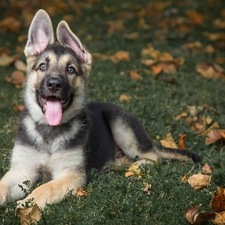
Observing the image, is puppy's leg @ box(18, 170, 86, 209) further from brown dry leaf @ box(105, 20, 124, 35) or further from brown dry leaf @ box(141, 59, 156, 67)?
brown dry leaf @ box(105, 20, 124, 35)

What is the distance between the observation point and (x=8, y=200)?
5.25 m

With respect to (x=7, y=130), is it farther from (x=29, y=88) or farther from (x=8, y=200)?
(x=8, y=200)

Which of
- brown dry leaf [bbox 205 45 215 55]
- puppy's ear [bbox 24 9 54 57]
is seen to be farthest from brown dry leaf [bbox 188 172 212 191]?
brown dry leaf [bbox 205 45 215 55]

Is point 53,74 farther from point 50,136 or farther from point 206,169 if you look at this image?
point 206,169

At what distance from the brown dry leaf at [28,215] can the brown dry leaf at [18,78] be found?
4.49m

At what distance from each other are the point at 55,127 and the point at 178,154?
1504 millimetres

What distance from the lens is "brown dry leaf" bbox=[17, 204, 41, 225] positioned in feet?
15.2

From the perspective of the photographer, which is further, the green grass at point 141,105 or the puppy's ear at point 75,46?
the puppy's ear at point 75,46

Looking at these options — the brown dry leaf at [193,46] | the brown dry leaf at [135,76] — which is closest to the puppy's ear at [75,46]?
the brown dry leaf at [135,76]

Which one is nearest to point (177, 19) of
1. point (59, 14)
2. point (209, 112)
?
point (59, 14)

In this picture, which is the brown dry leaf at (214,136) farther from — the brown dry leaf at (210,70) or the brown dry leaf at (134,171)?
the brown dry leaf at (210,70)

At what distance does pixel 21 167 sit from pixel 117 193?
1.15m

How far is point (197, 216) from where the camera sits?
453 centimetres

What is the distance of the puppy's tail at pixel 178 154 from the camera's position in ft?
20.6
